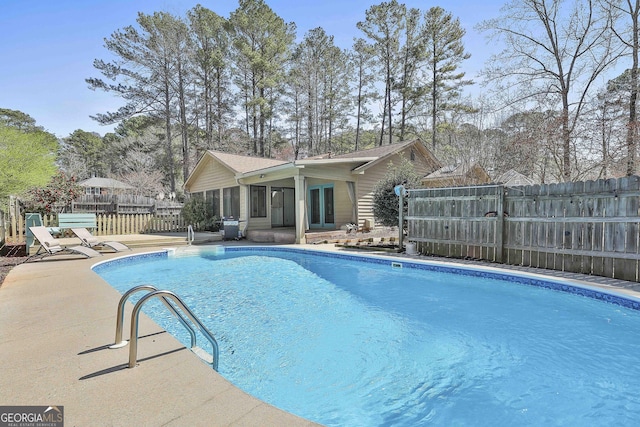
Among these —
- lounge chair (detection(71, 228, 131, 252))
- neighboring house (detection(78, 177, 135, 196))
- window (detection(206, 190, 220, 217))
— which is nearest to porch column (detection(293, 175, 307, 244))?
lounge chair (detection(71, 228, 131, 252))

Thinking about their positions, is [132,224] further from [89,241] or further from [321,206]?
[321,206]

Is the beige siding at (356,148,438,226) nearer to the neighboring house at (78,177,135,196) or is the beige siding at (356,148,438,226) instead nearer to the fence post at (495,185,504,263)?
the fence post at (495,185,504,263)

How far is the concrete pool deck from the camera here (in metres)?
1.79

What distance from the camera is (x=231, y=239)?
13.6m

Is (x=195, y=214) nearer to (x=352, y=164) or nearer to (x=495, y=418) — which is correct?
(x=352, y=164)

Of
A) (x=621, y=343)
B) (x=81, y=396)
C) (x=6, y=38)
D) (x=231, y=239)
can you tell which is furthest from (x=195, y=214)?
(x=621, y=343)

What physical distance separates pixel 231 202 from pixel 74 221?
6.53 metres

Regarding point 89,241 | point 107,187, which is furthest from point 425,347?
point 107,187

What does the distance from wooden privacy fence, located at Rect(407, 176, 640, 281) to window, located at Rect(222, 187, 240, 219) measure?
29.0ft

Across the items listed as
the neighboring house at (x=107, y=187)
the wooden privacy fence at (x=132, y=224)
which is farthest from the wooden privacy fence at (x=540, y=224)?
the neighboring house at (x=107, y=187)

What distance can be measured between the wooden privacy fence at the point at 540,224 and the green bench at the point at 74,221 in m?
10.3

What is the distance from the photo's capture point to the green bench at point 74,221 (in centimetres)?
976

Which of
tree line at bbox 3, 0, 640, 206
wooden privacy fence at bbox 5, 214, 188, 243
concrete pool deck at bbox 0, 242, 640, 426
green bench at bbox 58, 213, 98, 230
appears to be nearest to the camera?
concrete pool deck at bbox 0, 242, 640, 426

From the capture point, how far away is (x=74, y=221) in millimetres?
10133
